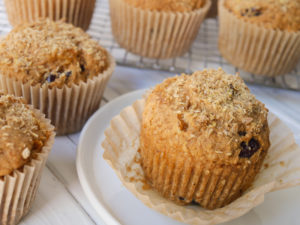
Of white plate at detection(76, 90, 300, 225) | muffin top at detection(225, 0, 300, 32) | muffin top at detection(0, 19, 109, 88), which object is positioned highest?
muffin top at detection(225, 0, 300, 32)

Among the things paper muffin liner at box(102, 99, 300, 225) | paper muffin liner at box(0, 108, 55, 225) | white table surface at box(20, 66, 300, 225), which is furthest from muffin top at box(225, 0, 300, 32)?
paper muffin liner at box(0, 108, 55, 225)

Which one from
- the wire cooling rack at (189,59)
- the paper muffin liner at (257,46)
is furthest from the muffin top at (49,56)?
the paper muffin liner at (257,46)

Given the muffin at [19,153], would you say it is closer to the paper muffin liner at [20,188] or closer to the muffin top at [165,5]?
the paper muffin liner at [20,188]

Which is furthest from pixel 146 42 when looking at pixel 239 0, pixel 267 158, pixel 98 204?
pixel 98 204

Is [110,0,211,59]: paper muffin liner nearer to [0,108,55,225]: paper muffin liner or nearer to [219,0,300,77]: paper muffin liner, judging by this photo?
[219,0,300,77]: paper muffin liner

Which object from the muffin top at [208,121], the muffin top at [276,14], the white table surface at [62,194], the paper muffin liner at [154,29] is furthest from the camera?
the paper muffin liner at [154,29]

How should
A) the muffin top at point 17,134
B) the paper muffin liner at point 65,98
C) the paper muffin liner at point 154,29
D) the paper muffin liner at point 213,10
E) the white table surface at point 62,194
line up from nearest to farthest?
the muffin top at point 17,134 < the white table surface at point 62,194 < the paper muffin liner at point 65,98 < the paper muffin liner at point 154,29 < the paper muffin liner at point 213,10

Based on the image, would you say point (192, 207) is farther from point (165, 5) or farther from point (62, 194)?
point (165, 5)
